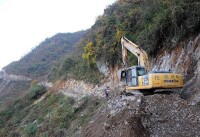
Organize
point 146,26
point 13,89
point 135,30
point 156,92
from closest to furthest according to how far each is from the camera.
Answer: point 156,92 < point 146,26 < point 135,30 < point 13,89

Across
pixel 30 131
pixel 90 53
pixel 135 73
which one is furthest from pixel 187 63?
pixel 90 53

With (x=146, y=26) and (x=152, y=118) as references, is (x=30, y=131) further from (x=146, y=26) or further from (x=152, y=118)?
(x=152, y=118)

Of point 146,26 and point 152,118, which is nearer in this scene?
point 152,118

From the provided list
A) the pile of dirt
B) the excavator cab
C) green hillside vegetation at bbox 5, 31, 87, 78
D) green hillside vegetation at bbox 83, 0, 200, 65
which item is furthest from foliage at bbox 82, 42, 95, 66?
green hillside vegetation at bbox 5, 31, 87, 78

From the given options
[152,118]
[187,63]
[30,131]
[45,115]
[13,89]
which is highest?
[187,63]

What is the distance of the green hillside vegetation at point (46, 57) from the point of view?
224ft

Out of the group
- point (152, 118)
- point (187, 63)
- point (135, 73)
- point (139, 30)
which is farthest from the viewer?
point (139, 30)

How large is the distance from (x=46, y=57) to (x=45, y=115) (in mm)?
48184

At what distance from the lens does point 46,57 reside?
3081 inches

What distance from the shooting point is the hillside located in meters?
13.3

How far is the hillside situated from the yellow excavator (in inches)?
20.7

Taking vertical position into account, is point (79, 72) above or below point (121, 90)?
above

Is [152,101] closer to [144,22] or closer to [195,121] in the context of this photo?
[195,121]

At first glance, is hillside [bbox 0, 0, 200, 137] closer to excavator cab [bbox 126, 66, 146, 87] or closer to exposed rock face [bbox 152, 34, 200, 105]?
exposed rock face [bbox 152, 34, 200, 105]
